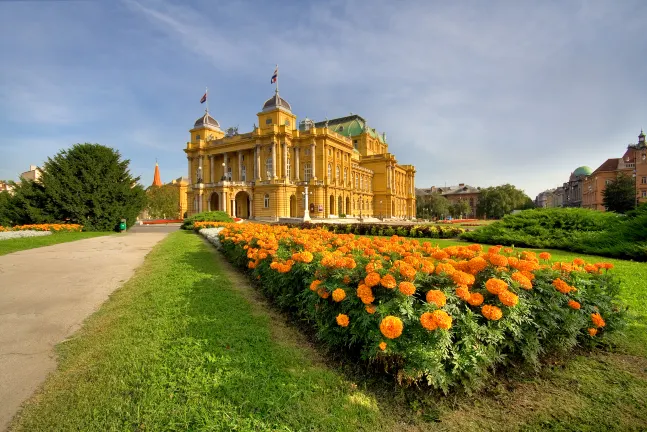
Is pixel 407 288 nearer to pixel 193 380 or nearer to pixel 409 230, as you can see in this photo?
pixel 193 380

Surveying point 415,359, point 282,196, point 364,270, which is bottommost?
point 415,359

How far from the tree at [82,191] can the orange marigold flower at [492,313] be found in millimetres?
23975

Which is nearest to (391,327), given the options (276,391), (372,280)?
(372,280)

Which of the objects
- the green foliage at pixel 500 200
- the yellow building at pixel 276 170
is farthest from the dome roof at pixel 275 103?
the green foliage at pixel 500 200

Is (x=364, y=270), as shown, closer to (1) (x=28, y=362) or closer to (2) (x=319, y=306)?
(2) (x=319, y=306)

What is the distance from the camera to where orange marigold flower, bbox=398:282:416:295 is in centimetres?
274

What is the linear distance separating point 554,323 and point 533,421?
95cm

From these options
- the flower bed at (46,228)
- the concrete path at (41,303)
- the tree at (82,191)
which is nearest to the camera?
the concrete path at (41,303)

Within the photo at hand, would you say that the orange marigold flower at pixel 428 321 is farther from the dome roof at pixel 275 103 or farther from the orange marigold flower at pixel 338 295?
the dome roof at pixel 275 103

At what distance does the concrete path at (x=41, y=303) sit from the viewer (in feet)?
10.3

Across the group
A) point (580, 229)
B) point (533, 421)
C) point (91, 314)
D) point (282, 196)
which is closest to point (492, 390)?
point (533, 421)

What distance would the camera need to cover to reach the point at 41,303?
17.6 feet

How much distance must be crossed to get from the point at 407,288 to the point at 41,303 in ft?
20.3

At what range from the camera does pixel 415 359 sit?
2.55 m
